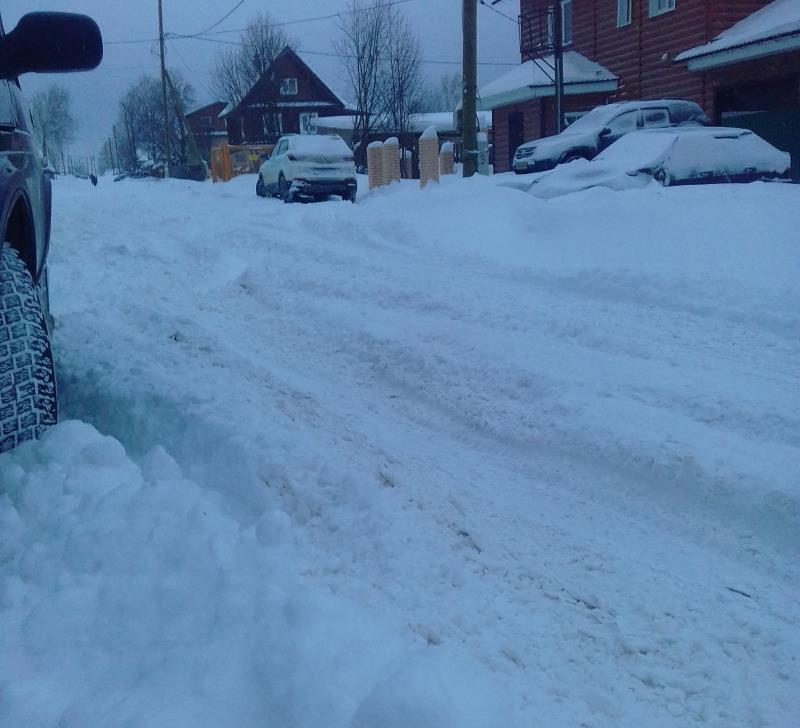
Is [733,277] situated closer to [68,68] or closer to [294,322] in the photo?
[294,322]

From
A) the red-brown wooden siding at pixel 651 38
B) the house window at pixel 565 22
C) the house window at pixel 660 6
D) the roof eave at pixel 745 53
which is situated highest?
the house window at pixel 565 22

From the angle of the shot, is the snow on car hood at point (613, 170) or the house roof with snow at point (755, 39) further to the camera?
the house roof with snow at point (755, 39)

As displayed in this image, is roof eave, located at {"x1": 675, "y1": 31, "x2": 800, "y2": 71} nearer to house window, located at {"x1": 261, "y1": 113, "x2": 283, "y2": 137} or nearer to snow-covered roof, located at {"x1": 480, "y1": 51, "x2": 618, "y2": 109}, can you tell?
snow-covered roof, located at {"x1": 480, "y1": 51, "x2": 618, "y2": 109}

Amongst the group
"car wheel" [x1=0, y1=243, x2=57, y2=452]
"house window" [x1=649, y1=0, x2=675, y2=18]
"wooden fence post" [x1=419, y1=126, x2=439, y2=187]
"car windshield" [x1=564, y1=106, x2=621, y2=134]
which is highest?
"house window" [x1=649, y1=0, x2=675, y2=18]

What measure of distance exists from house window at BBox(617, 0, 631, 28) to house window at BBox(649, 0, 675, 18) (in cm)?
102

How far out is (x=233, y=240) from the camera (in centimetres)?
976

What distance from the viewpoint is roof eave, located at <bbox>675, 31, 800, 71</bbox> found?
1797 cm

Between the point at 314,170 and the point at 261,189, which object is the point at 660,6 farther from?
the point at 261,189

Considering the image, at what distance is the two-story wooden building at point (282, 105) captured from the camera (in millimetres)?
43969

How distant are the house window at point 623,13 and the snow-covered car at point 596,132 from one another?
26.5 feet

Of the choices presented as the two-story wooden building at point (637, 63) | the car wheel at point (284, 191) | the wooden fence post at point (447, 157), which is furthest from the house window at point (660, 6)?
the car wheel at point (284, 191)

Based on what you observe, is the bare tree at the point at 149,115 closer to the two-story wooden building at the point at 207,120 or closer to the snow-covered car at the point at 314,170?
the two-story wooden building at the point at 207,120

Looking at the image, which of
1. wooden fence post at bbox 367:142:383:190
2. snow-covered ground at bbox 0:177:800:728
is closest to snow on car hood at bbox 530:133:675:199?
snow-covered ground at bbox 0:177:800:728

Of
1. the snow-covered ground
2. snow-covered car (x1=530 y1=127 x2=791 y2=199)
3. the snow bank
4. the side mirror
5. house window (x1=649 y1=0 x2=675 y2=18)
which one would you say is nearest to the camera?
the snow bank
